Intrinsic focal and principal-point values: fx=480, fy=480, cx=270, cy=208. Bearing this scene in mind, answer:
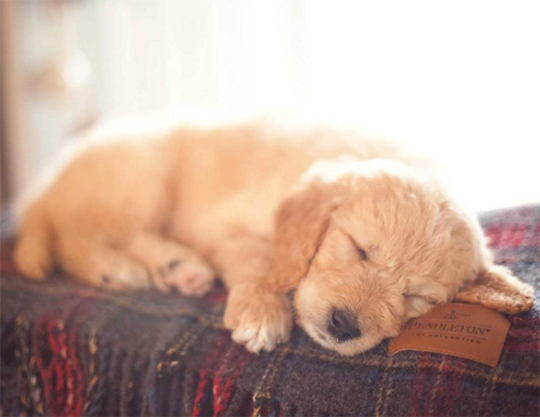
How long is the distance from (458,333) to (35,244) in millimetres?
1673

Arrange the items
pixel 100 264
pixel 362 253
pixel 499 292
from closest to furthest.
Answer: pixel 499 292, pixel 362 253, pixel 100 264

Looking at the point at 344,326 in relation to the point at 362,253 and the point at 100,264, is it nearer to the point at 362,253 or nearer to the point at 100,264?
the point at 362,253

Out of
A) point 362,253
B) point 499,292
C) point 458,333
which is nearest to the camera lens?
point 458,333

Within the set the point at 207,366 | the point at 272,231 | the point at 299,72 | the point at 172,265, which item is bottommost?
the point at 207,366

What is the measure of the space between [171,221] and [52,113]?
242 cm

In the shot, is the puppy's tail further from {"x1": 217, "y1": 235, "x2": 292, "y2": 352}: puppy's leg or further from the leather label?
the leather label

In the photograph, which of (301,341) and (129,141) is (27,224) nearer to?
(129,141)

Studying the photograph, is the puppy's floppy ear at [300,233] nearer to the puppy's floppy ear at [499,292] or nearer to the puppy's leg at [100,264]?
the puppy's floppy ear at [499,292]

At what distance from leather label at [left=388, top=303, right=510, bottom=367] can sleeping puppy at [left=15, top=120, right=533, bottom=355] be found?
0.13 feet

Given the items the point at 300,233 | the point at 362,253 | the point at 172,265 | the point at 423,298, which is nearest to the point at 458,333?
the point at 423,298

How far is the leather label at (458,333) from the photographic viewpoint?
1.16 m

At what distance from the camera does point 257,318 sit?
1399mm

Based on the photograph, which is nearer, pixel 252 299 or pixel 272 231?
pixel 252 299

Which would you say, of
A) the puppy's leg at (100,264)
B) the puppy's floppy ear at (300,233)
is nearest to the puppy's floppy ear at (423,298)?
the puppy's floppy ear at (300,233)
